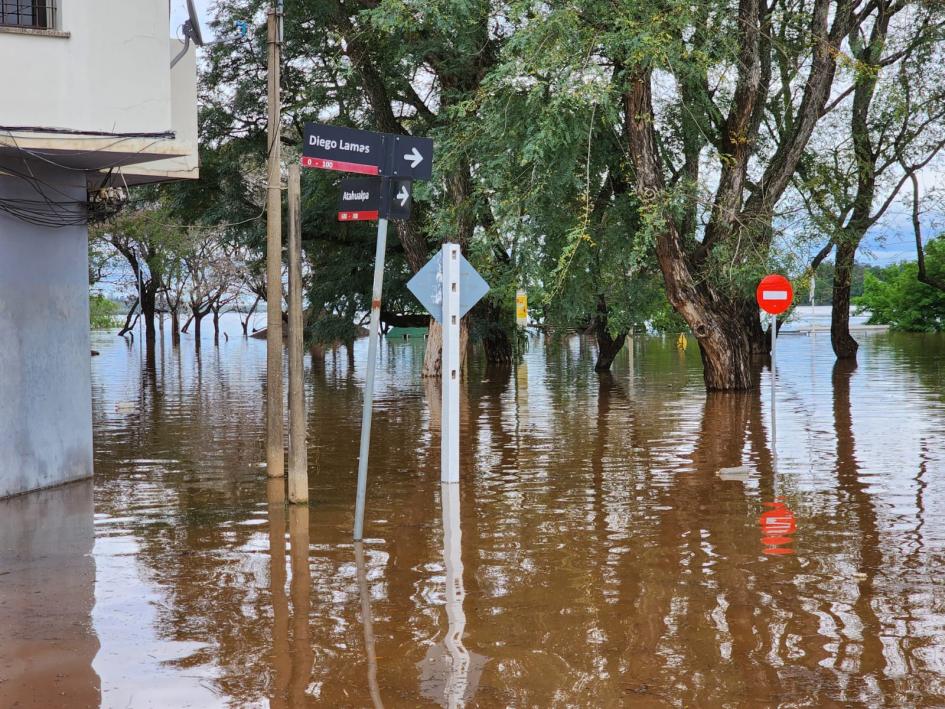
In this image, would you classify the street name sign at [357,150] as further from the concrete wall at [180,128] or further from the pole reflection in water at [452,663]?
the concrete wall at [180,128]

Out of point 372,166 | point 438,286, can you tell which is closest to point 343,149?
point 372,166

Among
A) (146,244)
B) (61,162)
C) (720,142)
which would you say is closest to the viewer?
(61,162)

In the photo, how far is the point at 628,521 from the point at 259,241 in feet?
88.1

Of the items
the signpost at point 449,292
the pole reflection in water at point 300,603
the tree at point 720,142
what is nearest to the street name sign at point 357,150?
the signpost at point 449,292

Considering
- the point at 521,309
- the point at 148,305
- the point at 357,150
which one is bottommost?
the point at 521,309

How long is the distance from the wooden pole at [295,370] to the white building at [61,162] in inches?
58.6

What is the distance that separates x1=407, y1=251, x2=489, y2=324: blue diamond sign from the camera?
482 inches

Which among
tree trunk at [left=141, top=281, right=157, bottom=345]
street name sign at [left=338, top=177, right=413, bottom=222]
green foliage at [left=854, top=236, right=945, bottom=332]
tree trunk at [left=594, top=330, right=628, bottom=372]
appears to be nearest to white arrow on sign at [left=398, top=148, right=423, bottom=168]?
street name sign at [left=338, top=177, right=413, bottom=222]

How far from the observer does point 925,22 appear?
30.5m

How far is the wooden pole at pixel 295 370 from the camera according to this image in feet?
37.5

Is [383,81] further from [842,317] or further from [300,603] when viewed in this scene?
[300,603]

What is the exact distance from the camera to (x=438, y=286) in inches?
486

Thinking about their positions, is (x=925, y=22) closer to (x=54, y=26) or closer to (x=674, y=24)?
(x=674, y=24)

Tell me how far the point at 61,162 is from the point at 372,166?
480cm
